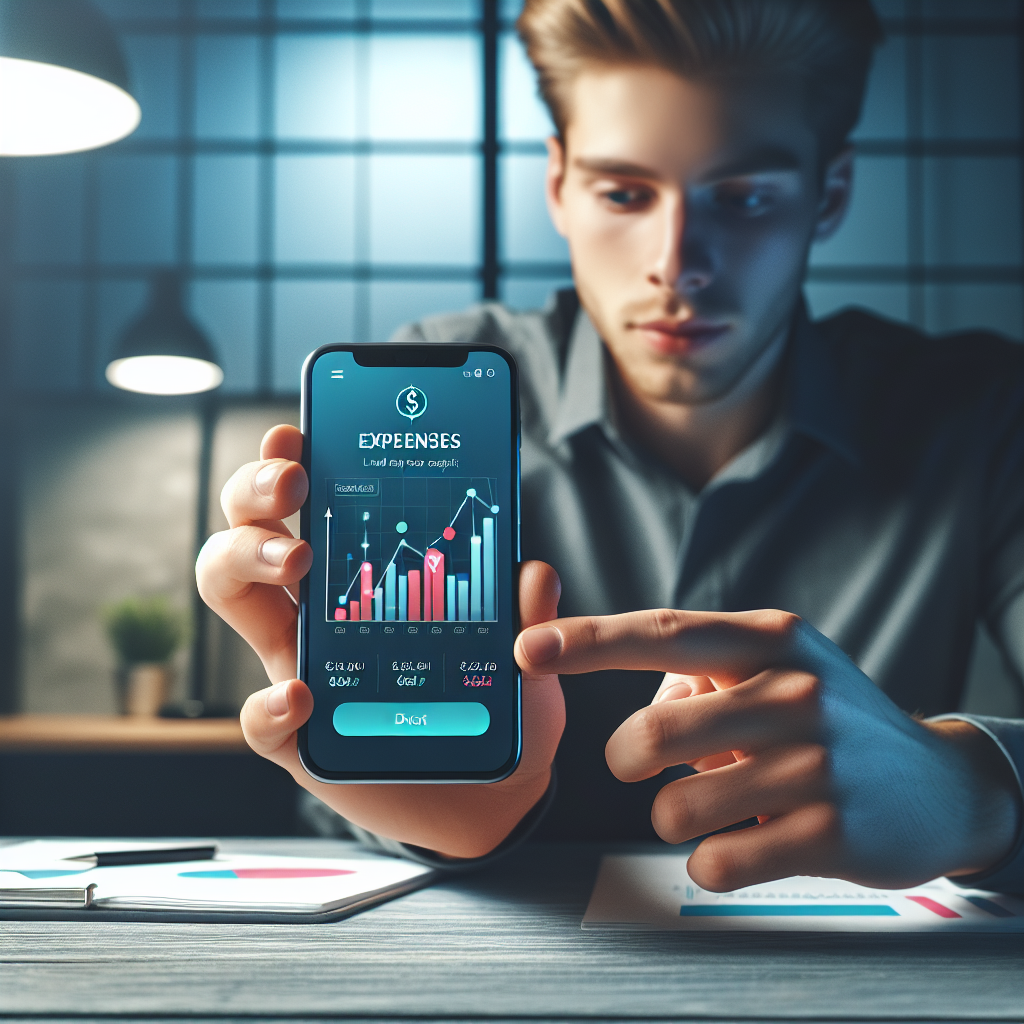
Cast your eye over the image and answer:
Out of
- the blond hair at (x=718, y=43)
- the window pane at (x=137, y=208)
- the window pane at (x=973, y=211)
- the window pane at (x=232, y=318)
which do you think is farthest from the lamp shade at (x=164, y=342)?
the window pane at (x=973, y=211)

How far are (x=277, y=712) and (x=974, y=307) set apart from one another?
2.94 m

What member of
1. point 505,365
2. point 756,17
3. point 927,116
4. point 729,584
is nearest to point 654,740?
point 505,365

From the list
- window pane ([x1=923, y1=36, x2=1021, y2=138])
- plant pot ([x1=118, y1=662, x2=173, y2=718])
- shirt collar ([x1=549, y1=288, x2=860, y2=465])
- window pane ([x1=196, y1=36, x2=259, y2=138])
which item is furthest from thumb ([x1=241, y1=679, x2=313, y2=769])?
window pane ([x1=923, y1=36, x2=1021, y2=138])

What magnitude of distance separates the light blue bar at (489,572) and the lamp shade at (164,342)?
1.99m

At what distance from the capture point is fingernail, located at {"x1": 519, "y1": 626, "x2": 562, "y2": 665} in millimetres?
410

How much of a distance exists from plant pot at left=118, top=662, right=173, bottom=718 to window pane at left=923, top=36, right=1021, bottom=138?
9.15ft

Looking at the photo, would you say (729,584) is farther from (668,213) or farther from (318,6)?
(318,6)

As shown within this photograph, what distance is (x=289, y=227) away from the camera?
2891 millimetres

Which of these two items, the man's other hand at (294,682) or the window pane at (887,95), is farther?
the window pane at (887,95)

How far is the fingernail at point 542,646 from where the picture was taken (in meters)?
0.41

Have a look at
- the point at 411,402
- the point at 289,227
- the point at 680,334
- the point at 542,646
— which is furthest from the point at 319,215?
the point at 542,646

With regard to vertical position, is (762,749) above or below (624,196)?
below

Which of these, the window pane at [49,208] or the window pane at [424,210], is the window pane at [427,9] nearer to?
the window pane at [424,210]

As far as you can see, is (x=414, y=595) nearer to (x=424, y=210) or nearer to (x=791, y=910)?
(x=791, y=910)
